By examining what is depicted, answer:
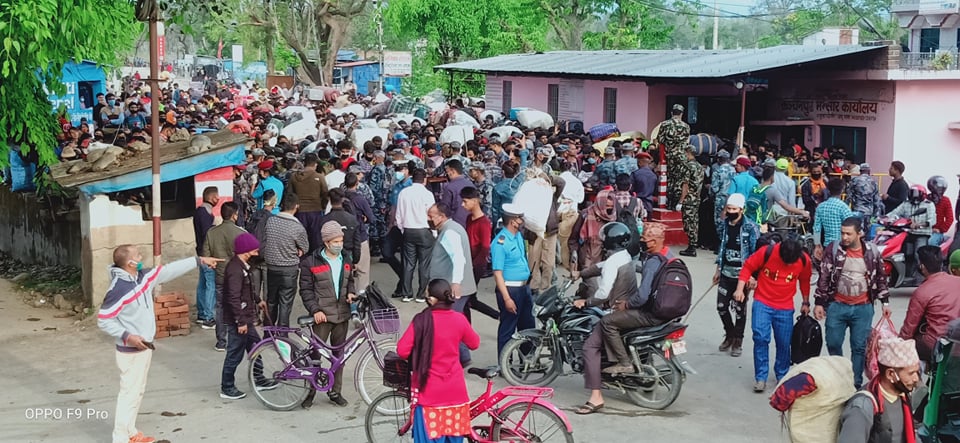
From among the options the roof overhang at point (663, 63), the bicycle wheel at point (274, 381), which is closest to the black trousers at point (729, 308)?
the bicycle wheel at point (274, 381)

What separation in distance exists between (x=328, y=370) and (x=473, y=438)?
2.11 metres

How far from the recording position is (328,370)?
8.62 m

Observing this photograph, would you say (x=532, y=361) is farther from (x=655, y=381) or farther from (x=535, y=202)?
(x=535, y=202)

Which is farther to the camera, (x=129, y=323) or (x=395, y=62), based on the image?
(x=395, y=62)

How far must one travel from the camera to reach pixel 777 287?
8812 millimetres

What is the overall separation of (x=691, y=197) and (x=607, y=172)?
1.22m

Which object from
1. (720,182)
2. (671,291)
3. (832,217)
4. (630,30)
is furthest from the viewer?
(630,30)

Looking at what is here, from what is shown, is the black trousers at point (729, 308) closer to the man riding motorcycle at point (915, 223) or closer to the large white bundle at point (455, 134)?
the man riding motorcycle at point (915, 223)

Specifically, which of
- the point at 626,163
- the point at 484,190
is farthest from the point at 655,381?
the point at 626,163

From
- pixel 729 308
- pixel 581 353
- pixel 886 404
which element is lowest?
pixel 581 353

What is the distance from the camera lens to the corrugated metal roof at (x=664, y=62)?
20.6m

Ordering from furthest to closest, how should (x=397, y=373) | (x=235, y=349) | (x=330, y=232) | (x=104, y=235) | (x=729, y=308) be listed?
(x=104, y=235) → (x=729, y=308) → (x=235, y=349) → (x=330, y=232) → (x=397, y=373)

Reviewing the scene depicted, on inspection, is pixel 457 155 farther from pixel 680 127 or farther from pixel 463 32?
pixel 463 32

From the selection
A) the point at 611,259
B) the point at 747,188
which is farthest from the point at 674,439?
the point at 747,188
